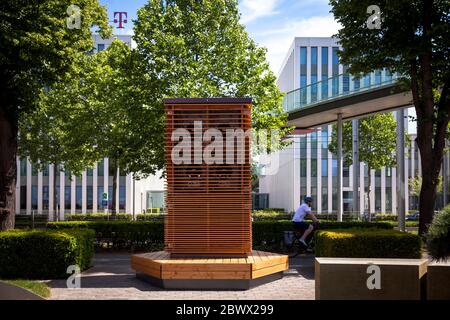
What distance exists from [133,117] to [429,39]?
12659 millimetres

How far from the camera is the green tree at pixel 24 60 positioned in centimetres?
1609

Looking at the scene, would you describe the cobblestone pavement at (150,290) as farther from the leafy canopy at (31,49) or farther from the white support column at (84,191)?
the white support column at (84,191)

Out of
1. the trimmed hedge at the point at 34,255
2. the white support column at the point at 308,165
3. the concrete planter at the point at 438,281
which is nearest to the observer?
the concrete planter at the point at 438,281

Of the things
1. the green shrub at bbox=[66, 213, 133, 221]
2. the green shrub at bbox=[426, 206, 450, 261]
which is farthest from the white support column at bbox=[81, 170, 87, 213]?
the green shrub at bbox=[426, 206, 450, 261]

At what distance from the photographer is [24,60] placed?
16.4m

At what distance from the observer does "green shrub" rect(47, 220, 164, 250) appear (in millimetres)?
21141

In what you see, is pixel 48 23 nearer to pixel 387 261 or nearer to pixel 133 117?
pixel 133 117

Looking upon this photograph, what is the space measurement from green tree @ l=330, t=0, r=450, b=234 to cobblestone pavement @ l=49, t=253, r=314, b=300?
6.55 m

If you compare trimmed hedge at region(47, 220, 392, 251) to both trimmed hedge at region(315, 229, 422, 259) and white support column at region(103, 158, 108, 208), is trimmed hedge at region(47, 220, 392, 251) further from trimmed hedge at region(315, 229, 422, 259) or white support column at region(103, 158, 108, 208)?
white support column at region(103, 158, 108, 208)

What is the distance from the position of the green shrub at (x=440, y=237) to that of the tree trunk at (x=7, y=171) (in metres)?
12.3

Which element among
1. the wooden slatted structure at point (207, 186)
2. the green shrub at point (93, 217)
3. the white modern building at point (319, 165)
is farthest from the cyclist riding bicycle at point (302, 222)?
the white modern building at point (319, 165)

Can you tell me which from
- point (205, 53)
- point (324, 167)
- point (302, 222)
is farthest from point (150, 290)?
point (324, 167)

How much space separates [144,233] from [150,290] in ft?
31.6
